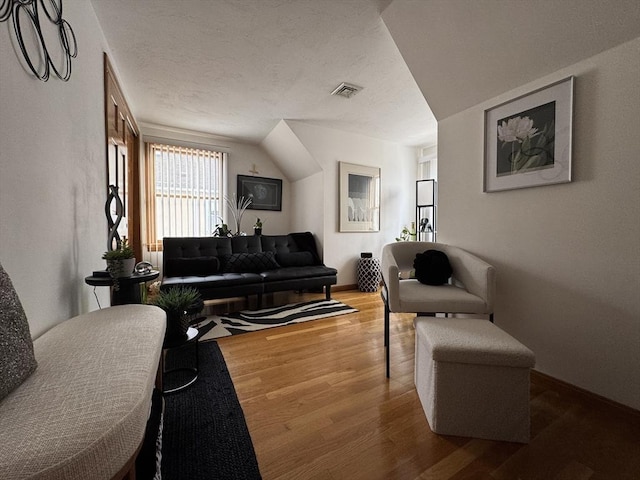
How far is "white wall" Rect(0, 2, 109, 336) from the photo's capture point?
86cm

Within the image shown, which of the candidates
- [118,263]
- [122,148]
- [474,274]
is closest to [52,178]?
[118,263]

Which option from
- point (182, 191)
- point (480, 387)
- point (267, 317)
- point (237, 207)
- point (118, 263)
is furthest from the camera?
point (237, 207)

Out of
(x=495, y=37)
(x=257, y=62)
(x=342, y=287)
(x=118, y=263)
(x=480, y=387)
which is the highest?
(x=257, y=62)

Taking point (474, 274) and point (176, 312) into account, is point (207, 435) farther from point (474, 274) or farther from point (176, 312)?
point (474, 274)

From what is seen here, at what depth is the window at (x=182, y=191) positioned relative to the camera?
3.66m

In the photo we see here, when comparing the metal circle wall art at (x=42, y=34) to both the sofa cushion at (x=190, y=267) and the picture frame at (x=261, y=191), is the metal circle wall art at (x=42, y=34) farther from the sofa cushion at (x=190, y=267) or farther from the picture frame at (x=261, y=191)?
the picture frame at (x=261, y=191)

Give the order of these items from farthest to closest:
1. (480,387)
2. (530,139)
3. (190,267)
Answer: (190,267)
(530,139)
(480,387)

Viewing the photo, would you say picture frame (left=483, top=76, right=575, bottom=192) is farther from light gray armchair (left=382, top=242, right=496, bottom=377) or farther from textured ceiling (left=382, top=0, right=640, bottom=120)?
light gray armchair (left=382, top=242, right=496, bottom=377)

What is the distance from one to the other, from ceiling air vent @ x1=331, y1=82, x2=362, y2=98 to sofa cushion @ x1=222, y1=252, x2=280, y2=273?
216 cm

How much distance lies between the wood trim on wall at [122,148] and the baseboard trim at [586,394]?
3.35 metres

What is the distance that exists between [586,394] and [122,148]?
412 cm

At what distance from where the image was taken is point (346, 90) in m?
2.70

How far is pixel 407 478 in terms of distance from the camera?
0.99 m

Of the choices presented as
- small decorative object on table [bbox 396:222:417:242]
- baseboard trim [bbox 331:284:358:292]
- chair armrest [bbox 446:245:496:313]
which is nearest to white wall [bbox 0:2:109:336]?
chair armrest [bbox 446:245:496:313]
